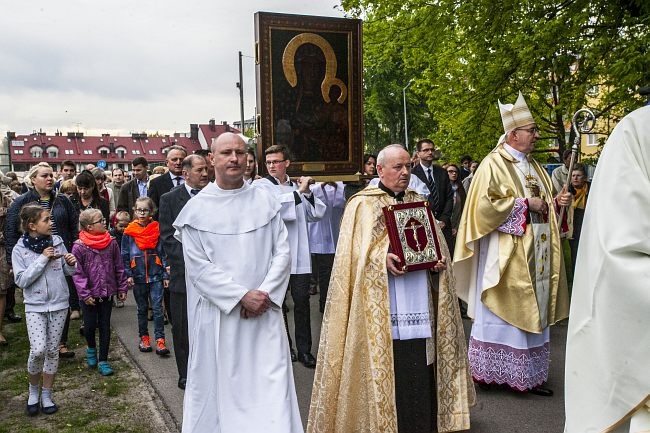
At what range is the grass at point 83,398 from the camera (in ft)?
17.5

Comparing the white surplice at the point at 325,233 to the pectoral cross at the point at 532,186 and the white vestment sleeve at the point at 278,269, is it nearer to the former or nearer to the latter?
the pectoral cross at the point at 532,186

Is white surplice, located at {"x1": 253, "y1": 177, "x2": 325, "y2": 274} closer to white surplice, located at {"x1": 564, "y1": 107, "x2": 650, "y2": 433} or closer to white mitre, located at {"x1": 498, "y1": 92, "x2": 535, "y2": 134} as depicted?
white mitre, located at {"x1": 498, "y1": 92, "x2": 535, "y2": 134}

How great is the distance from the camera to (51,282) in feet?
19.2

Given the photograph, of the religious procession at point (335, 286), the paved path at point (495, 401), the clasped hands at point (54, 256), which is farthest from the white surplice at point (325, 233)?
the clasped hands at point (54, 256)

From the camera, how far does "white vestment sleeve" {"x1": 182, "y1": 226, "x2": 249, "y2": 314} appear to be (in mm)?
4008

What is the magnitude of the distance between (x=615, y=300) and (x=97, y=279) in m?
5.63

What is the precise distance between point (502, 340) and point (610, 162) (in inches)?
152

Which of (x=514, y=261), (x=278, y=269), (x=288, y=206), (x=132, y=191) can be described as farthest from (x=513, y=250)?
(x=132, y=191)

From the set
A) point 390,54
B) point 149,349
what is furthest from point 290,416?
point 390,54

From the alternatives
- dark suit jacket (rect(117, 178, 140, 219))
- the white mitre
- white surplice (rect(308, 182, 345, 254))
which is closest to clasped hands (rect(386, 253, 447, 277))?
the white mitre

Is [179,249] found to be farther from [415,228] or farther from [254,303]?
[415,228]

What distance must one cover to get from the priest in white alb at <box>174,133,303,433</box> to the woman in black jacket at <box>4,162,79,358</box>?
12.6 feet

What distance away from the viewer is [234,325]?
161 inches

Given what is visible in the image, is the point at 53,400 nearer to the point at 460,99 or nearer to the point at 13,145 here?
the point at 460,99
